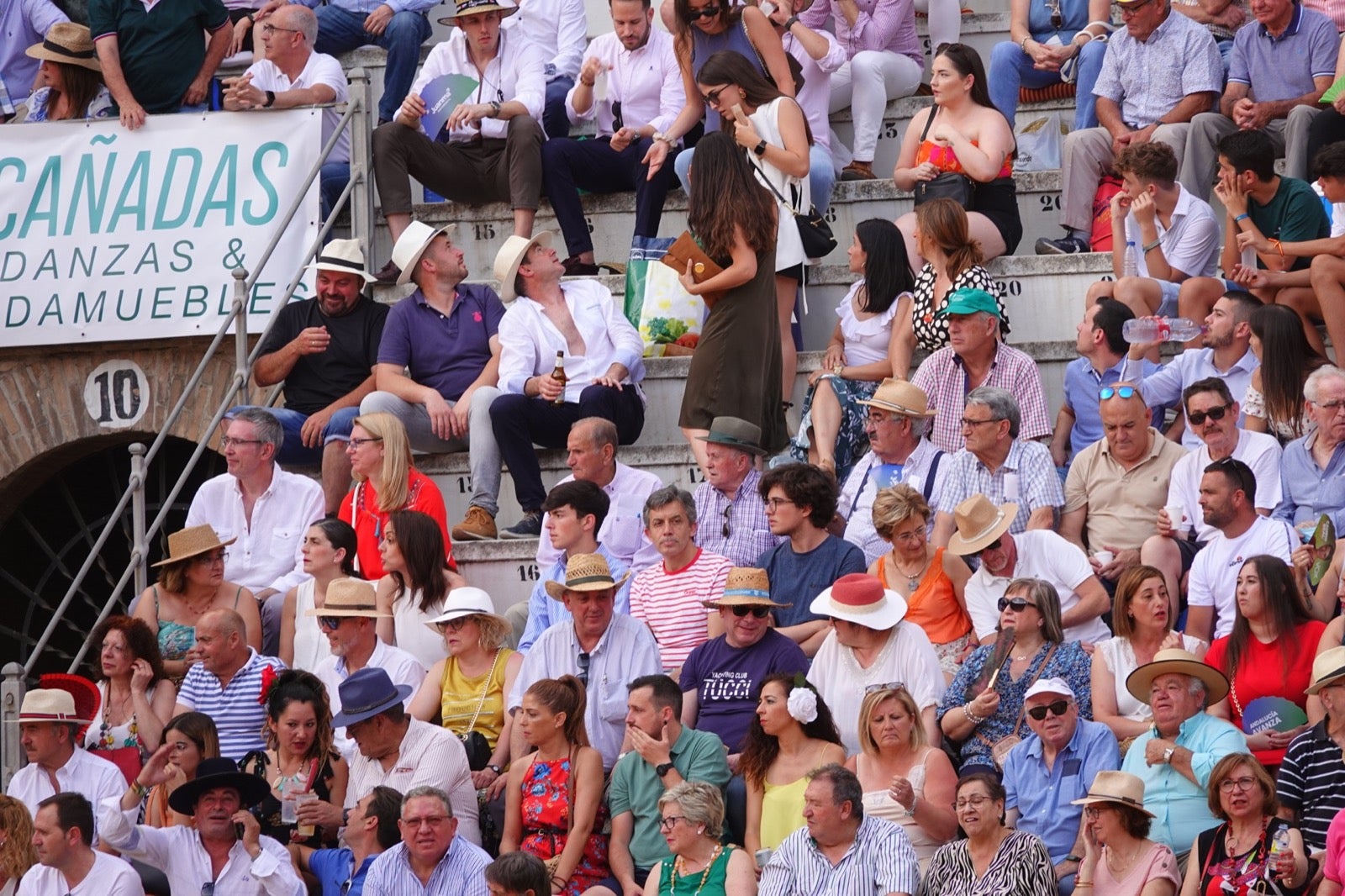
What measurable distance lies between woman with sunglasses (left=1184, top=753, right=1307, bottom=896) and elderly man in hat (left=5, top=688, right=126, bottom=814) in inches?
160

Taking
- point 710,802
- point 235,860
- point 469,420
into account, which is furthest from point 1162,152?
point 235,860

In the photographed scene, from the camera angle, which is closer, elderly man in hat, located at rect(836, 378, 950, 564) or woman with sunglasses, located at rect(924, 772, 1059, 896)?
woman with sunglasses, located at rect(924, 772, 1059, 896)

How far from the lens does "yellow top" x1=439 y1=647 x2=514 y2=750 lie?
998 cm

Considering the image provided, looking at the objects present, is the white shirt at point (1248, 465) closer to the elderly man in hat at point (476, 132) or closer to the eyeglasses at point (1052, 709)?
the eyeglasses at point (1052, 709)

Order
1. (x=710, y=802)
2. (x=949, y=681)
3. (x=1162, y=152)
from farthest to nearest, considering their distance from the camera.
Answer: (x=1162, y=152) < (x=949, y=681) < (x=710, y=802)

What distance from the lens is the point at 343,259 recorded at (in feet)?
39.6

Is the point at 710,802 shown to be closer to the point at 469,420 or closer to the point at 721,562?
the point at 721,562

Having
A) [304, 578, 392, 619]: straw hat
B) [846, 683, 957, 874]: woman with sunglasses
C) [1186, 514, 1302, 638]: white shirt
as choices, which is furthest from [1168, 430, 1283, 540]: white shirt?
[304, 578, 392, 619]: straw hat

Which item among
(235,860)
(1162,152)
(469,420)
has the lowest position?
(235,860)

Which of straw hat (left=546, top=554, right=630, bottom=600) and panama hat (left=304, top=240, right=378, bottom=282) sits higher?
panama hat (left=304, top=240, right=378, bottom=282)

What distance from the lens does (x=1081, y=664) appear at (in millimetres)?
9297

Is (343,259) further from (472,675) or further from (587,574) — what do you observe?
(587,574)

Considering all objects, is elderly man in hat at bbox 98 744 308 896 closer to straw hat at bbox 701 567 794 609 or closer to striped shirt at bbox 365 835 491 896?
striped shirt at bbox 365 835 491 896

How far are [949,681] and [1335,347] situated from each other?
2588 mm
